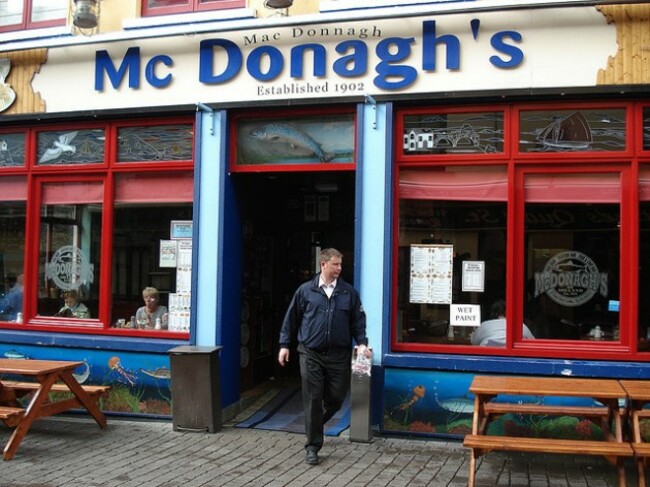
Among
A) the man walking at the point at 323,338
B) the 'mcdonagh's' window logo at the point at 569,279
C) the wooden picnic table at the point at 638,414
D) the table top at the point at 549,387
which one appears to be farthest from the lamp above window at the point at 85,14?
the wooden picnic table at the point at 638,414

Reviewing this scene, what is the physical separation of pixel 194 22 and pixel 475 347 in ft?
15.1

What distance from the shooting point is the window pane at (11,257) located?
8.77 m

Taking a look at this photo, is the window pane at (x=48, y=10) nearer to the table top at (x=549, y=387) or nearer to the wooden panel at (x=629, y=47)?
the wooden panel at (x=629, y=47)

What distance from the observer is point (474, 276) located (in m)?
7.20

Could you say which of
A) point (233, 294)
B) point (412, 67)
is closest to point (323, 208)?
point (233, 294)

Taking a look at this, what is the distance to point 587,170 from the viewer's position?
6.92m

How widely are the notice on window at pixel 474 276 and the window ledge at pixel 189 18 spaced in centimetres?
351

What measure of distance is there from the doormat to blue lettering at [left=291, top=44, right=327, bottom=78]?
11.6ft

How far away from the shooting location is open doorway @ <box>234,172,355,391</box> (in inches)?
343

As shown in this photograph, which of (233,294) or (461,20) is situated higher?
(461,20)

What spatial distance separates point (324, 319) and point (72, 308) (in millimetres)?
3645

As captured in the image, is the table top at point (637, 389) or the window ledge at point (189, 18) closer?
the table top at point (637, 389)

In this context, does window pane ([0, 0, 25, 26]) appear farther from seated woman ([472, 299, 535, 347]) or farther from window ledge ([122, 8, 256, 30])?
seated woman ([472, 299, 535, 347])

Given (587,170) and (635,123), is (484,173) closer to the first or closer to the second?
(587,170)
